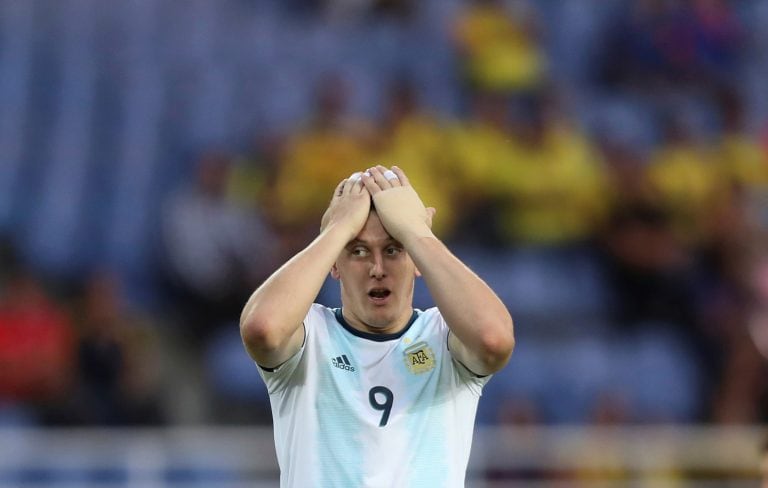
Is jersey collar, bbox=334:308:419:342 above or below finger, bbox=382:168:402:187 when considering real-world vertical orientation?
below

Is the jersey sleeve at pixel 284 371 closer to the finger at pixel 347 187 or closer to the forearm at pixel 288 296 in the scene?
the forearm at pixel 288 296

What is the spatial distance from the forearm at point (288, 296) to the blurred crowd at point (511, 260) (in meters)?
5.14

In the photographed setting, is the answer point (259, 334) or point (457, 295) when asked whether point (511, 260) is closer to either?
point (457, 295)

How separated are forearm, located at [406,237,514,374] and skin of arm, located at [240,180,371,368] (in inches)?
7.5

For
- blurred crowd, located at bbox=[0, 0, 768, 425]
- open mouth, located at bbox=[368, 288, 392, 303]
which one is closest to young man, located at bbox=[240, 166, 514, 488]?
open mouth, located at bbox=[368, 288, 392, 303]

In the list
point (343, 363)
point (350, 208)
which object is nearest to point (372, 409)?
point (343, 363)

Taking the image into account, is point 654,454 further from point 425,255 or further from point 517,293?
point 425,255

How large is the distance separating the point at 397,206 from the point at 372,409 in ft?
1.72

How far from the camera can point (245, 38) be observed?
12297mm

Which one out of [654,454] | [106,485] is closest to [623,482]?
[654,454]

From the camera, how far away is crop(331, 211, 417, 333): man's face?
358 cm

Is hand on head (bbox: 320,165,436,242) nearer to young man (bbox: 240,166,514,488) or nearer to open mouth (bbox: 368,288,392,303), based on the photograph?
young man (bbox: 240,166,514,488)

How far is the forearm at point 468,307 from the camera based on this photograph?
3.35 metres

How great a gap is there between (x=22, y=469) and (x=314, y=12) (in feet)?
19.8
